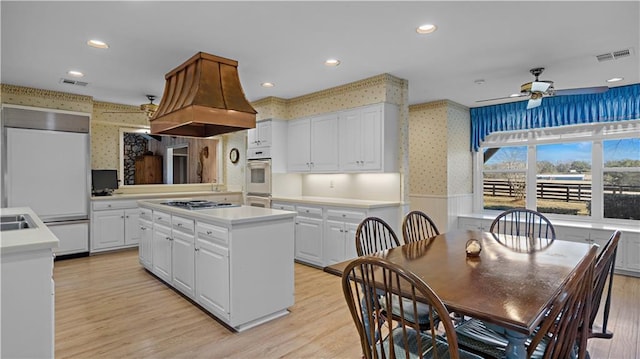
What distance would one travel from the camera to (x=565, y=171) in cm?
513

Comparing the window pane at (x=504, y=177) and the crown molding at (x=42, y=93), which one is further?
the window pane at (x=504, y=177)

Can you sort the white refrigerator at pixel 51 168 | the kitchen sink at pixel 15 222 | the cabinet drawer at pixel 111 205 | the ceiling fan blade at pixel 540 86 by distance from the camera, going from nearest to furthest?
the kitchen sink at pixel 15 222 → the ceiling fan blade at pixel 540 86 → the white refrigerator at pixel 51 168 → the cabinet drawer at pixel 111 205

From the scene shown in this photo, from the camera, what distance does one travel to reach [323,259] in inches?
176

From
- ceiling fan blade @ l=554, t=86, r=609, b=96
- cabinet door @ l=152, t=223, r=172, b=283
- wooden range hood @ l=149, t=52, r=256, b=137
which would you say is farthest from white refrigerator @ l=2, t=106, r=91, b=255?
ceiling fan blade @ l=554, t=86, r=609, b=96

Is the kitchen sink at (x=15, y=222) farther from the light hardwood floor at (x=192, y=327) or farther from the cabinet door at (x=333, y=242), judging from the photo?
the cabinet door at (x=333, y=242)

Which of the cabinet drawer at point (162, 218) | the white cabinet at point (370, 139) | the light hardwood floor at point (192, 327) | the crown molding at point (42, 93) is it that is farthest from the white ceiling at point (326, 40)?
the light hardwood floor at point (192, 327)

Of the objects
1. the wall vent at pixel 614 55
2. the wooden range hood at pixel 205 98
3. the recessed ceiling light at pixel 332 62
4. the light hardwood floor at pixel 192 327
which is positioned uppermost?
the recessed ceiling light at pixel 332 62

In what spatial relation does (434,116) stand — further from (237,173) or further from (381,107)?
(237,173)

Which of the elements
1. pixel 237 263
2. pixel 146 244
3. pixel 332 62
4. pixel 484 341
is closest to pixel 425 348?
pixel 484 341

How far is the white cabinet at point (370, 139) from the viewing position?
14.0 ft

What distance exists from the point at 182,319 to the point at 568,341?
2.73 metres

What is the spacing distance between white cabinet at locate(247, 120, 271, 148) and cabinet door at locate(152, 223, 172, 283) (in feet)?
7.42

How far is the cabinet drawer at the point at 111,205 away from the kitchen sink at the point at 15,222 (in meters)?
2.63

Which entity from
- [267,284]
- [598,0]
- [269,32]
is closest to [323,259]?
[267,284]
